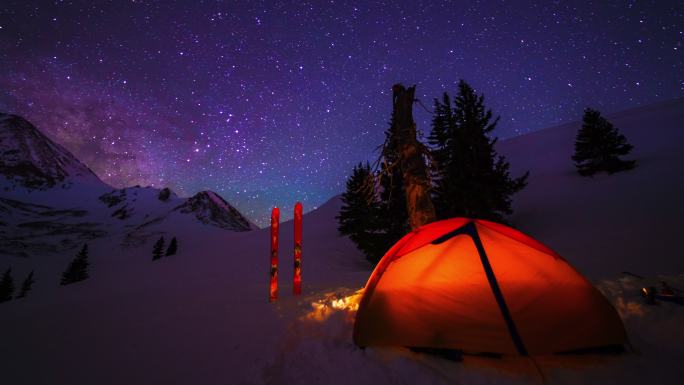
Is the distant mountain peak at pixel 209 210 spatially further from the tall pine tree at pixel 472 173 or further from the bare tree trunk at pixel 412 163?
the bare tree trunk at pixel 412 163

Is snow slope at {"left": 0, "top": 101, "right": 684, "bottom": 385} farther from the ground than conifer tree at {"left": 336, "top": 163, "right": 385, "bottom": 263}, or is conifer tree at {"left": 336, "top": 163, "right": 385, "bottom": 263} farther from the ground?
conifer tree at {"left": 336, "top": 163, "right": 385, "bottom": 263}

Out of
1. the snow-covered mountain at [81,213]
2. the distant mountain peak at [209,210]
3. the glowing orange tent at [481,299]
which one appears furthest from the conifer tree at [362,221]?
the distant mountain peak at [209,210]

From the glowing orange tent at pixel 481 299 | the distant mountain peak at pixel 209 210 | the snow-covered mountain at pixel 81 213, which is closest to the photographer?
the glowing orange tent at pixel 481 299

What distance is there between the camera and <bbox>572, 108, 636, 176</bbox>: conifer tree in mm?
17734

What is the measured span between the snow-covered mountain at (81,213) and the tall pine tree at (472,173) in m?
82.3

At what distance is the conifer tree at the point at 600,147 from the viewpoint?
17.7 m

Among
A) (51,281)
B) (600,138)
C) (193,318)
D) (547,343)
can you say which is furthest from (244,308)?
(51,281)

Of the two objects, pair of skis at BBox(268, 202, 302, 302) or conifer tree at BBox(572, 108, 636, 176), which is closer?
pair of skis at BBox(268, 202, 302, 302)

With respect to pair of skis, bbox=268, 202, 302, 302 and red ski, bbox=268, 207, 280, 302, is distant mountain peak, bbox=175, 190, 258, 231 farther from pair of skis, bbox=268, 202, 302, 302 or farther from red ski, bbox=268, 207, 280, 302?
red ski, bbox=268, 207, 280, 302

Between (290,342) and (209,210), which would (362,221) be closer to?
(290,342)

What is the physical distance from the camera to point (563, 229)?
12.4 m

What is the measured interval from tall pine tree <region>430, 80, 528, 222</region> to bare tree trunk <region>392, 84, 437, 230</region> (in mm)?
7245

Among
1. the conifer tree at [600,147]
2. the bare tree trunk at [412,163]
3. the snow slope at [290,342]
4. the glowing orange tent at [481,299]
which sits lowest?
the snow slope at [290,342]

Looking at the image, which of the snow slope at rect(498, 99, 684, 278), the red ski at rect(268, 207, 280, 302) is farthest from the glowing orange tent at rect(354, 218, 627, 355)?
the snow slope at rect(498, 99, 684, 278)
